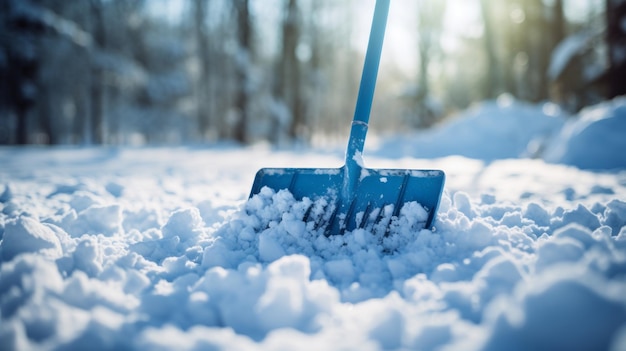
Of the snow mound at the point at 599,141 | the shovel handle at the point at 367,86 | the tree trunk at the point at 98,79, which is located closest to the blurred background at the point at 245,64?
the tree trunk at the point at 98,79

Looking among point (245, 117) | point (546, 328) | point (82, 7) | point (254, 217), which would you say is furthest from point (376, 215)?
point (82, 7)

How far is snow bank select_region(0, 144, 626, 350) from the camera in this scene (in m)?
0.87

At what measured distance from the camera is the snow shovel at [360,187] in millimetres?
1723

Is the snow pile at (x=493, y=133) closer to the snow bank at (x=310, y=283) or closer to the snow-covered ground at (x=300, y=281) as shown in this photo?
the snow-covered ground at (x=300, y=281)

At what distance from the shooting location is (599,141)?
15.4 ft

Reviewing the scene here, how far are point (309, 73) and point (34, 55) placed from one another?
1243cm

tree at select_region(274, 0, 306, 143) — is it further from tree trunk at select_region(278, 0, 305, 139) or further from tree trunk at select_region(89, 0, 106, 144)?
tree trunk at select_region(89, 0, 106, 144)

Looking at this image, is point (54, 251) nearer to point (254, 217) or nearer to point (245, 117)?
point (254, 217)

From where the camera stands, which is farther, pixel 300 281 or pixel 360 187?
pixel 360 187

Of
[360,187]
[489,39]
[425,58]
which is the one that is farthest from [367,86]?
[425,58]

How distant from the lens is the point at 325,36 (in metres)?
23.6

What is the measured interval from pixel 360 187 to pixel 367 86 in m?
0.56

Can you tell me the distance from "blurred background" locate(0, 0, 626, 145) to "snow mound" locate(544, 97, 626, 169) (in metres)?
2.84

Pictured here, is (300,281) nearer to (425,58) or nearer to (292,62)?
(292,62)
